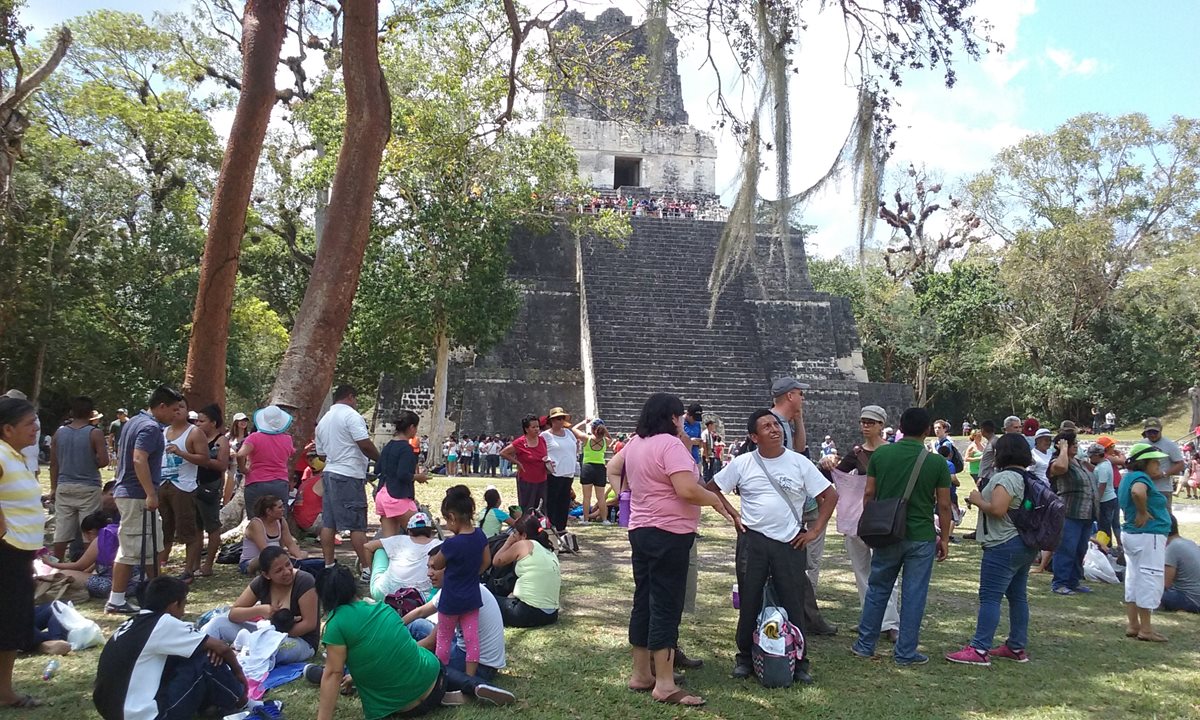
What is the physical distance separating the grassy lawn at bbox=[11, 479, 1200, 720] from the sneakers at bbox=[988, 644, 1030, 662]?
76mm

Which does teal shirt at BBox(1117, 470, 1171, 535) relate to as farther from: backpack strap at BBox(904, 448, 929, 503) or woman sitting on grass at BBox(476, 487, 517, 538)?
woman sitting on grass at BBox(476, 487, 517, 538)

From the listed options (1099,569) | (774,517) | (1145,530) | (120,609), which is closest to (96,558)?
(120,609)

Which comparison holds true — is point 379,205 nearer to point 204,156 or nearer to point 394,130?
point 394,130

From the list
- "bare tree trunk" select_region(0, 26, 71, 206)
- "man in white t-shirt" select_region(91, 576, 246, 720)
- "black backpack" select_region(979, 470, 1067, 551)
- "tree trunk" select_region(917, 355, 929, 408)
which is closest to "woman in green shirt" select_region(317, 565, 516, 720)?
"man in white t-shirt" select_region(91, 576, 246, 720)

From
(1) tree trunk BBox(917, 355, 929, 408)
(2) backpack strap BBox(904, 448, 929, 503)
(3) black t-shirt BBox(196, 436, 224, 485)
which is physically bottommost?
(3) black t-shirt BBox(196, 436, 224, 485)

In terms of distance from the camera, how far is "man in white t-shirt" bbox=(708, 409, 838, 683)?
4027 mm

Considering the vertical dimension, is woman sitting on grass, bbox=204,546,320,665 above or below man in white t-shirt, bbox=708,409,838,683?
below

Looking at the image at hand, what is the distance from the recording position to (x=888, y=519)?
432 cm

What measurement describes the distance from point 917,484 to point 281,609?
3.14m

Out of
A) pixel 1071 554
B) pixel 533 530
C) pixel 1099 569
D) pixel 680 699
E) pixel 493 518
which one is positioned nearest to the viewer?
pixel 680 699

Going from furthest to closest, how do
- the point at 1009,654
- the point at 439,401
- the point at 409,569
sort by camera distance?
the point at 439,401, the point at 409,569, the point at 1009,654

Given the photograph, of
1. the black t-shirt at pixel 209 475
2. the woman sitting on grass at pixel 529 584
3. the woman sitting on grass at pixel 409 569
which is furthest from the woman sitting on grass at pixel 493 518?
the black t-shirt at pixel 209 475

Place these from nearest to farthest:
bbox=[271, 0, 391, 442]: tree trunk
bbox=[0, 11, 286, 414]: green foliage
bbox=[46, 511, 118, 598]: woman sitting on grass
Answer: bbox=[46, 511, 118, 598]: woman sitting on grass
bbox=[271, 0, 391, 442]: tree trunk
bbox=[0, 11, 286, 414]: green foliage

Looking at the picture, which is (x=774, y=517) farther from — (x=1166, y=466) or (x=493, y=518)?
(x=1166, y=466)
